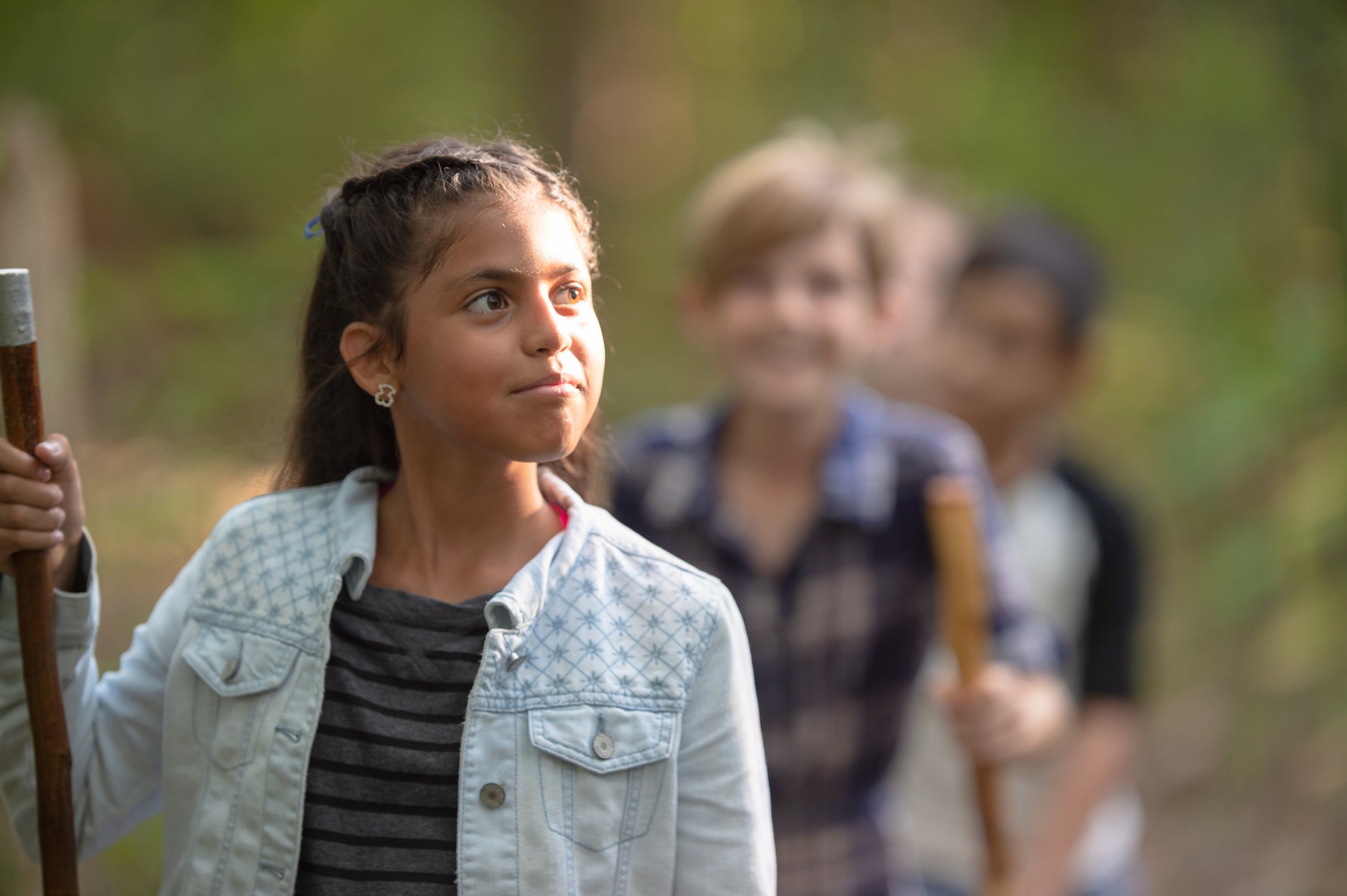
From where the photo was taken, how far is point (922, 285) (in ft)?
16.8

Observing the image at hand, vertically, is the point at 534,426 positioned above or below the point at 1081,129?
below

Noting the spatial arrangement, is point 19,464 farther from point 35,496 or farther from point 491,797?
point 491,797

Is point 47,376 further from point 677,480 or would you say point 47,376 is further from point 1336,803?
point 1336,803

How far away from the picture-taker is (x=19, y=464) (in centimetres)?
147

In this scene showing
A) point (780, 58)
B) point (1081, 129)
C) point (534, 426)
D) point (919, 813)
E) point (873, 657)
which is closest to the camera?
point (534, 426)

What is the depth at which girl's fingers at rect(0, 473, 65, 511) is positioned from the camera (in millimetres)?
1472

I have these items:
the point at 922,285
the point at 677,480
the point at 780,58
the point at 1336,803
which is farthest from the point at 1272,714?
the point at 780,58

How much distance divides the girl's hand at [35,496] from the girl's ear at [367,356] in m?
0.38

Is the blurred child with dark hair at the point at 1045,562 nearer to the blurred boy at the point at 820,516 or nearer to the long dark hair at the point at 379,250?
the blurred boy at the point at 820,516

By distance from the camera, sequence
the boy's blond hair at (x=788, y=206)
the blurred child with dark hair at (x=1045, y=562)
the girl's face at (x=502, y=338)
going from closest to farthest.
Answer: the girl's face at (x=502, y=338) < the boy's blond hair at (x=788, y=206) < the blurred child with dark hair at (x=1045, y=562)

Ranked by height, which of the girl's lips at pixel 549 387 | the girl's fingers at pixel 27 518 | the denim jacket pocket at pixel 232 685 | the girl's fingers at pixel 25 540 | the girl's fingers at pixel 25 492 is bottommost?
the denim jacket pocket at pixel 232 685

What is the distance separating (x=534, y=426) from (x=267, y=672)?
0.47 metres

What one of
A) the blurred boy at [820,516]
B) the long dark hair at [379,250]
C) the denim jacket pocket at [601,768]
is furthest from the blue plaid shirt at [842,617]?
the denim jacket pocket at [601,768]

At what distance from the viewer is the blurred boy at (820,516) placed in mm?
2678
